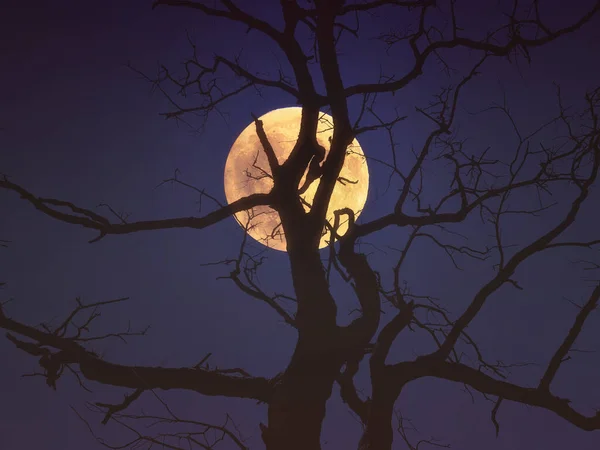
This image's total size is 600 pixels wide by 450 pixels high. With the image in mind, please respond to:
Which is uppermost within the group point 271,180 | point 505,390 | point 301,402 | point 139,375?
point 271,180

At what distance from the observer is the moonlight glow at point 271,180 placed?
5215mm

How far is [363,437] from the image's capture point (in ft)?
13.0

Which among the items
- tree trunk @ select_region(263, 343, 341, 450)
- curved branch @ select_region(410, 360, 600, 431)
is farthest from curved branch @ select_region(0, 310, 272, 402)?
curved branch @ select_region(410, 360, 600, 431)

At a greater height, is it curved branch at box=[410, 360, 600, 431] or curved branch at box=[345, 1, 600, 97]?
curved branch at box=[345, 1, 600, 97]

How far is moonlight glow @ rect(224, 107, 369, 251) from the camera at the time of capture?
5215 mm

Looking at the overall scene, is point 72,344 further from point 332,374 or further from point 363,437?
point 363,437

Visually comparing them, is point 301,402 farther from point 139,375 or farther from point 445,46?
point 445,46

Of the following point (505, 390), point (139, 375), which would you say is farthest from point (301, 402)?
point (505, 390)

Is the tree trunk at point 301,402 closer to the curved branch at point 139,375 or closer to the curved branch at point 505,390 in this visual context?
the curved branch at point 139,375

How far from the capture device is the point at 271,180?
5.16 metres

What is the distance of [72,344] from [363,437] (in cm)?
242

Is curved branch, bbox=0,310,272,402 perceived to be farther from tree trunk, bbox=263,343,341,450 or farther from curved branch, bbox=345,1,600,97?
curved branch, bbox=345,1,600,97

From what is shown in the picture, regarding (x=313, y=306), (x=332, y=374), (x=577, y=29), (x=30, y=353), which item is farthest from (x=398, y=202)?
(x=30, y=353)

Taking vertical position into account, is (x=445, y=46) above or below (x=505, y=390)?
above
